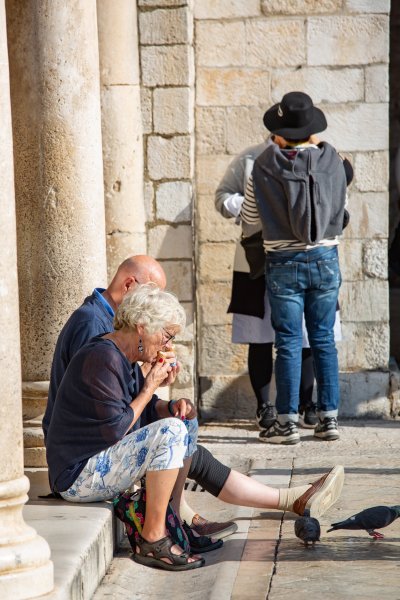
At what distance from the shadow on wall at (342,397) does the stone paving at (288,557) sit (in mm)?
1375

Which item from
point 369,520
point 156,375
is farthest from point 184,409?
point 369,520

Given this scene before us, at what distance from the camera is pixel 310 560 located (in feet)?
13.7

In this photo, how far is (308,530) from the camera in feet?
14.2

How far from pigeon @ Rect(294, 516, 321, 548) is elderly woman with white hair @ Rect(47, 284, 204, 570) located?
0.39 meters

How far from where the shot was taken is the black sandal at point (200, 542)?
450 centimetres

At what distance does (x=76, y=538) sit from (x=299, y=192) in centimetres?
291

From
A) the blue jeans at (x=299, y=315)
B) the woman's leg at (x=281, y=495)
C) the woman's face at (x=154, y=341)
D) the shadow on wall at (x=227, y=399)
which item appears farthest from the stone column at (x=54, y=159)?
the shadow on wall at (x=227, y=399)

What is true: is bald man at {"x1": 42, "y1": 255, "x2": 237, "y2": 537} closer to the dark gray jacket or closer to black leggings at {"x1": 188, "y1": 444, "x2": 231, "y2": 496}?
black leggings at {"x1": 188, "y1": 444, "x2": 231, "y2": 496}

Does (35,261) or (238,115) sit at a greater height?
(238,115)

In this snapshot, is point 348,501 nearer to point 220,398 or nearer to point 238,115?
point 220,398

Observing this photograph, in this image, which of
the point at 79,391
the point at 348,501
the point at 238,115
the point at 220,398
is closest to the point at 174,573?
the point at 79,391

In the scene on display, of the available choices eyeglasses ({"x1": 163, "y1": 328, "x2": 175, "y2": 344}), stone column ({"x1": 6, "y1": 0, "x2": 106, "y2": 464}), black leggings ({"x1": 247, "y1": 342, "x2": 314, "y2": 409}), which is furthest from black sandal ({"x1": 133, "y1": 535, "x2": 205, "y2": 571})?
black leggings ({"x1": 247, "y1": 342, "x2": 314, "y2": 409})

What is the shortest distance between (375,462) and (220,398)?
1.81m

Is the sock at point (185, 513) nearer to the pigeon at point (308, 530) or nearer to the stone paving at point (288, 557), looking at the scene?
the stone paving at point (288, 557)
